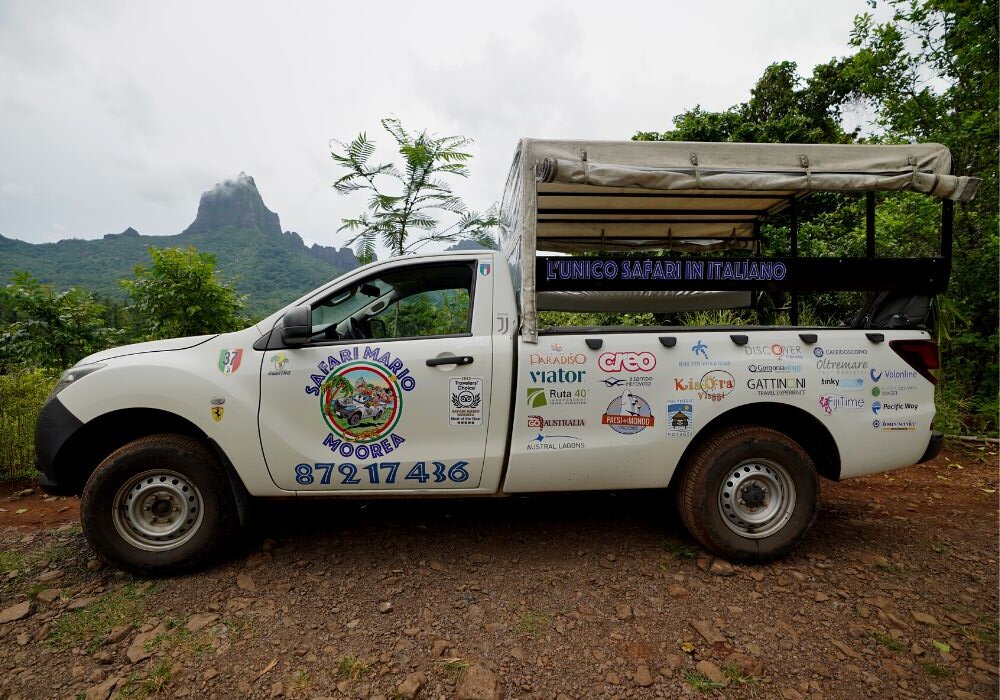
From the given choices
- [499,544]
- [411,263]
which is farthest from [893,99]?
[499,544]

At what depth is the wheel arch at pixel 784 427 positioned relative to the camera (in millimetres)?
3105

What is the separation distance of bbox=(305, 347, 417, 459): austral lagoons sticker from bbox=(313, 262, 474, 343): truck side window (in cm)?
25

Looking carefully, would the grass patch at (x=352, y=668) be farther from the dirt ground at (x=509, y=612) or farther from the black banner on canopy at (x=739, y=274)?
the black banner on canopy at (x=739, y=274)

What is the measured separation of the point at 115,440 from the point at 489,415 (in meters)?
2.31

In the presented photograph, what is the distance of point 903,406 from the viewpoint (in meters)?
3.08

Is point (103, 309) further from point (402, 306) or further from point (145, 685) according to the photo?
point (145, 685)

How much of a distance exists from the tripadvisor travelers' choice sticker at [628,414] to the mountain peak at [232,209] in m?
80.7

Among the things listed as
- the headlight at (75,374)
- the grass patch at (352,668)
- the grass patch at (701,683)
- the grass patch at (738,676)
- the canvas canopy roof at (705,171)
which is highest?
the canvas canopy roof at (705,171)

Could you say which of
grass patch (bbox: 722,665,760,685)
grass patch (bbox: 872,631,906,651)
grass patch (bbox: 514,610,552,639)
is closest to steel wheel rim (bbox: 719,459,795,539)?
grass patch (bbox: 872,631,906,651)

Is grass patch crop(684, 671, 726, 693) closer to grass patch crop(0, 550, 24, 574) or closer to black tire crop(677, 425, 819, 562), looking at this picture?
black tire crop(677, 425, 819, 562)

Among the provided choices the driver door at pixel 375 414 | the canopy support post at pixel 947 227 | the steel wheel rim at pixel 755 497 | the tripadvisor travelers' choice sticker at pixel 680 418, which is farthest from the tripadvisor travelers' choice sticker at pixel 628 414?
the canopy support post at pixel 947 227

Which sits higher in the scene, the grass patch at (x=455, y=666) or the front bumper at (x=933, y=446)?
the front bumper at (x=933, y=446)

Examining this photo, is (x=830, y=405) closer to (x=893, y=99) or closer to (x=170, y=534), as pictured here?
(x=170, y=534)

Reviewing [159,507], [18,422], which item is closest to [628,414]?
[159,507]
